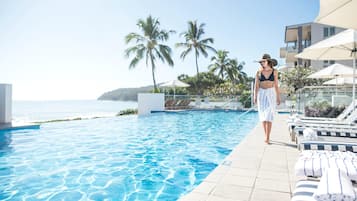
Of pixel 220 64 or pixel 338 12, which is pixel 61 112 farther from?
pixel 338 12

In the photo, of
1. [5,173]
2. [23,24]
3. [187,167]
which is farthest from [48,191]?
[23,24]

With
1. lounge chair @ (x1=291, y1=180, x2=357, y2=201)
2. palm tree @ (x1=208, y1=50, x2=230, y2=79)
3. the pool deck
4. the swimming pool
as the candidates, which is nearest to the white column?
the swimming pool

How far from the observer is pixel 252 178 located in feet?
9.71

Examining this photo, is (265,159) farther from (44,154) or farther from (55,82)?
(55,82)

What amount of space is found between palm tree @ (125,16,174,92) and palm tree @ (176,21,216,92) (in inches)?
186

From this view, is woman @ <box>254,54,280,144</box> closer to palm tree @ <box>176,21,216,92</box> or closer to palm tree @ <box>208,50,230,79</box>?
palm tree @ <box>176,21,216,92</box>


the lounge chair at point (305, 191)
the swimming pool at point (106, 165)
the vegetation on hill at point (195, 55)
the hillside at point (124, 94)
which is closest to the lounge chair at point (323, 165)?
the lounge chair at point (305, 191)

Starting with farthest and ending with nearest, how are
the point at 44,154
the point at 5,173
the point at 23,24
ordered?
the point at 23,24 < the point at 44,154 < the point at 5,173

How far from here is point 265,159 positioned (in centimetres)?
381

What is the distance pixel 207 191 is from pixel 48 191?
7.61 ft

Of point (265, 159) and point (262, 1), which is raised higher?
point (262, 1)

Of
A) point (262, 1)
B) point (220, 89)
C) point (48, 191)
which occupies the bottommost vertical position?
point (48, 191)

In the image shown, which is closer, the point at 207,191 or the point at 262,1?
the point at 207,191

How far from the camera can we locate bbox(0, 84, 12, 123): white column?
9.56 m
